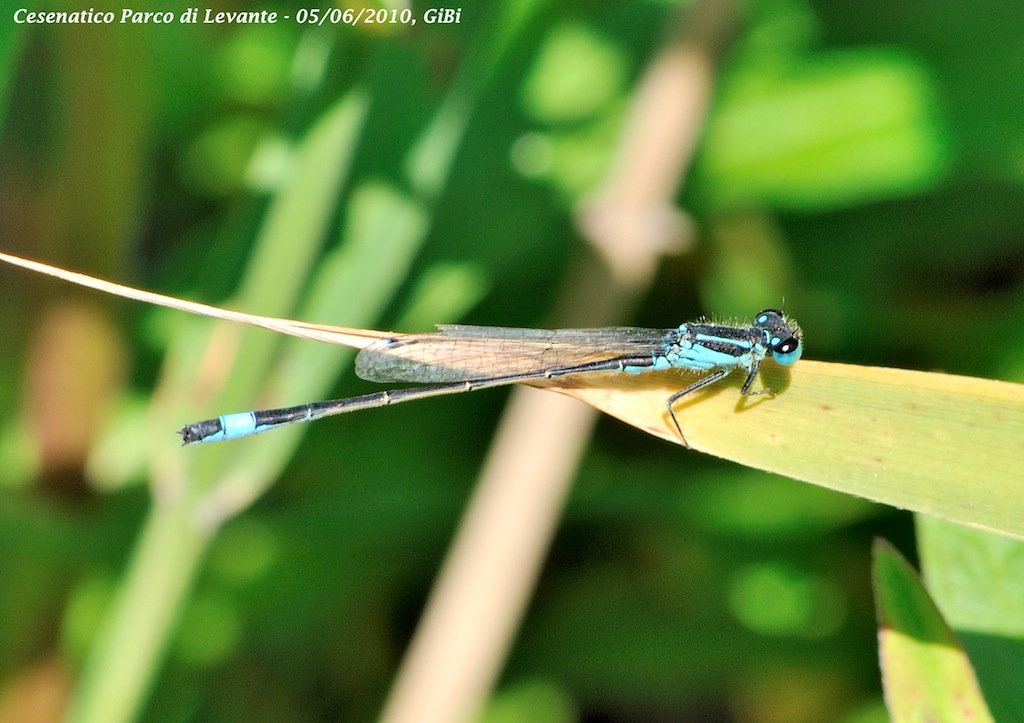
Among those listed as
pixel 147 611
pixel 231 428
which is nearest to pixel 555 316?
pixel 231 428

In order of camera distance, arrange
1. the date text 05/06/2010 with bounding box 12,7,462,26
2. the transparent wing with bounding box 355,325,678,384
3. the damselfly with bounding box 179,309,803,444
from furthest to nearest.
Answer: the transparent wing with bounding box 355,325,678,384
the damselfly with bounding box 179,309,803,444
the date text 05/06/2010 with bounding box 12,7,462,26

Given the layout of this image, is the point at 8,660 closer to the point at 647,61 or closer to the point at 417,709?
the point at 417,709

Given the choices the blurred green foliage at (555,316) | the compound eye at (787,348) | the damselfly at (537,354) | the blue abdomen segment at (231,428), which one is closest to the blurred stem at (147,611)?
the blue abdomen segment at (231,428)

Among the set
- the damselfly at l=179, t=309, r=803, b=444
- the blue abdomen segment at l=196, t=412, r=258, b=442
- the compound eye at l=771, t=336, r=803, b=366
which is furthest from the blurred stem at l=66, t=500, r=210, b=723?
the compound eye at l=771, t=336, r=803, b=366

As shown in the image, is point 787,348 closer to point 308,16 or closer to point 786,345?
point 786,345

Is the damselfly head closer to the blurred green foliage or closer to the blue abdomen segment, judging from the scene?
the blurred green foliage

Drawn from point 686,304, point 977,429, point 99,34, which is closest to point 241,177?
point 99,34
